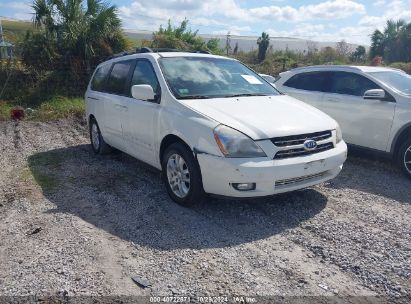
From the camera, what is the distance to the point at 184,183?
4574 millimetres

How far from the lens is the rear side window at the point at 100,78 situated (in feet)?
21.8

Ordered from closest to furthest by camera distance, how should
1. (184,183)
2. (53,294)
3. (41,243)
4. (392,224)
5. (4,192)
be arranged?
1. (53,294)
2. (41,243)
3. (392,224)
4. (184,183)
5. (4,192)

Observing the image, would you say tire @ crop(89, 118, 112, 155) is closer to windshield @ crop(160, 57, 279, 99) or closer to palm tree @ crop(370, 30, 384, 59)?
windshield @ crop(160, 57, 279, 99)

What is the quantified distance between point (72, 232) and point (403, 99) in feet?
16.1

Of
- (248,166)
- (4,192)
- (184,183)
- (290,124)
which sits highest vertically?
(290,124)

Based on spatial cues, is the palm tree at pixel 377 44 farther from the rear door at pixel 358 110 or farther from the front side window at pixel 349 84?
the rear door at pixel 358 110

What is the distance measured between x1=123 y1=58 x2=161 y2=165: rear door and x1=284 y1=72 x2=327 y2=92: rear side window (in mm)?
3413

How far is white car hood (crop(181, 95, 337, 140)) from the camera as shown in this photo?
4129mm

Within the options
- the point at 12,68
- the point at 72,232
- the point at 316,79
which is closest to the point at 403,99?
the point at 316,79

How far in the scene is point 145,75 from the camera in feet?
17.7

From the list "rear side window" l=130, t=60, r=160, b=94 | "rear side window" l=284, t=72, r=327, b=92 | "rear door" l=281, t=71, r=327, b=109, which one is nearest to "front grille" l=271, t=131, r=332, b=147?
"rear side window" l=130, t=60, r=160, b=94

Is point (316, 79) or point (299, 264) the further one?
point (316, 79)

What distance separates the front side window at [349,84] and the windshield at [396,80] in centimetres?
17

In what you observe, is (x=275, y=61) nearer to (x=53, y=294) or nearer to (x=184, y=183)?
(x=184, y=183)
